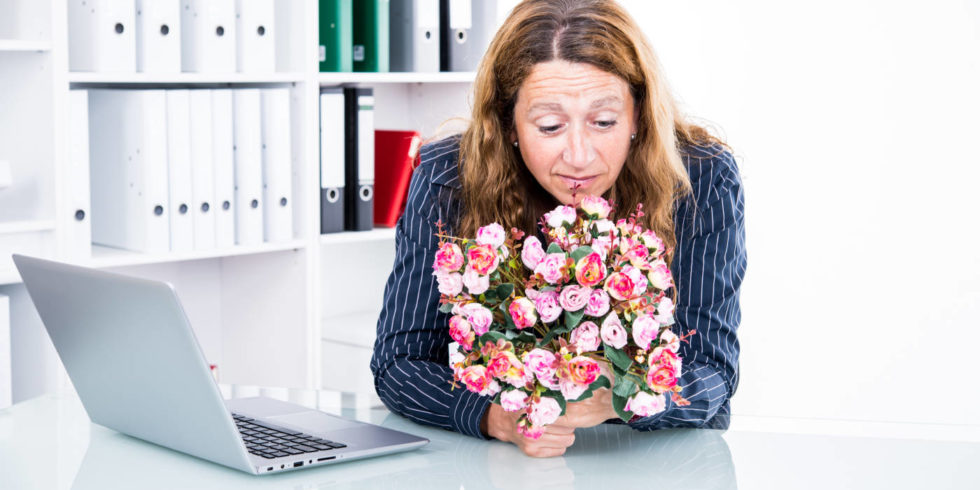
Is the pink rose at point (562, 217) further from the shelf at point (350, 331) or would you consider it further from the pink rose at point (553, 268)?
the shelf at point (350, 331)

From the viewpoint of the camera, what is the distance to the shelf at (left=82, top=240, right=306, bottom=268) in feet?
7.57

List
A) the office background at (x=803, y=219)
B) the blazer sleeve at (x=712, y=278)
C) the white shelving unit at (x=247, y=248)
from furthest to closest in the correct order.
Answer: the office background at (x=803, y=219)
the white shelving unit at (x=247, y=248)
the blazer sleeve at (x=712, y=278)

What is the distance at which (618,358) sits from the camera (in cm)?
112

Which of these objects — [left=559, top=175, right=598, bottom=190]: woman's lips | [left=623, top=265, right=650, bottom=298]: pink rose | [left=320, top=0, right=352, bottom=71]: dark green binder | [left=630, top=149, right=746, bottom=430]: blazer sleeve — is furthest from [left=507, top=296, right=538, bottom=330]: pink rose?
[left=320, top=0, right=352, bottom=71]: dark green binder

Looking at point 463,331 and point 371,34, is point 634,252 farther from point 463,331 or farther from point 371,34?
point 371,34

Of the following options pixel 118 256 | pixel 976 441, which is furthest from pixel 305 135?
pixel 976 441

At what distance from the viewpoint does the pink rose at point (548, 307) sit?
1.11 metres

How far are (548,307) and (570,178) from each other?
0.48 meters

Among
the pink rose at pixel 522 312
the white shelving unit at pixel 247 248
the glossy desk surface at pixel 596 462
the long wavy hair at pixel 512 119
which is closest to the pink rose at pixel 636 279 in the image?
the pink rose at pixel 522 312

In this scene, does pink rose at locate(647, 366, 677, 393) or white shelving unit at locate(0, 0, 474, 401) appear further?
white shelving unit at locate(0, 0, 474, 401)

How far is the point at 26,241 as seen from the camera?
87.5 inches

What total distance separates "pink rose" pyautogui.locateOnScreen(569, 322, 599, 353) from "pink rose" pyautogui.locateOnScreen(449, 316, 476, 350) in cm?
11

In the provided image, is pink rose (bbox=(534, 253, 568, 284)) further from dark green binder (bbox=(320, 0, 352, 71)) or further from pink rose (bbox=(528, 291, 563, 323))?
dark green binder (bbox=(320, 0, 352, 71))

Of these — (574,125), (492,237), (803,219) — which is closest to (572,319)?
(492,237)
